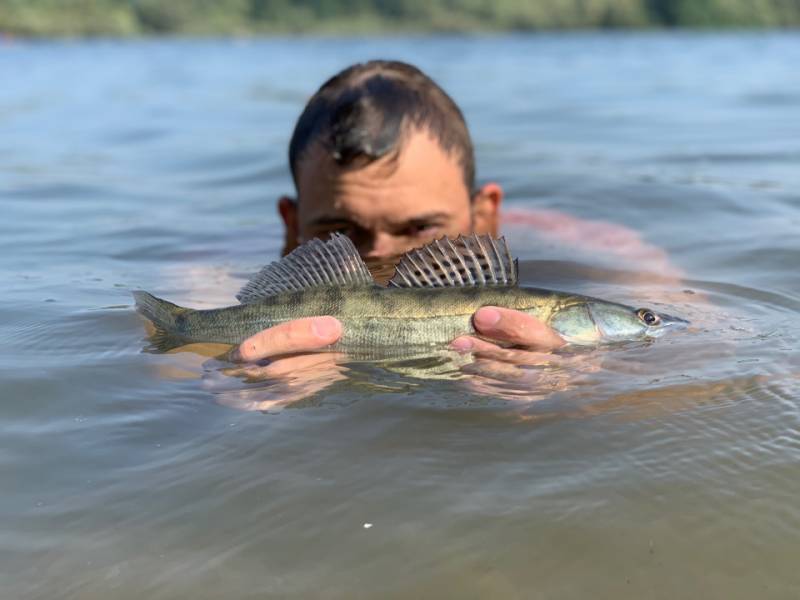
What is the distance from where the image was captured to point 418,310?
4242mm

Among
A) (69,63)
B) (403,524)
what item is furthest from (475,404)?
(69,63)

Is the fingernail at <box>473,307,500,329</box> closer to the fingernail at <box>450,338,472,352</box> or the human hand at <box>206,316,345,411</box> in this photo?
the fingernail at <box>450,338,472,352</box>

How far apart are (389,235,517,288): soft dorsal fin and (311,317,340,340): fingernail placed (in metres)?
0.44

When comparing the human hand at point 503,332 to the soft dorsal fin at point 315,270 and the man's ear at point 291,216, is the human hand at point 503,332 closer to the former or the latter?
the soft dorsal fin at point 315,270

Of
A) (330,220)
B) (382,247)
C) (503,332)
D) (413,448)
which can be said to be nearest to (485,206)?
(382,247)

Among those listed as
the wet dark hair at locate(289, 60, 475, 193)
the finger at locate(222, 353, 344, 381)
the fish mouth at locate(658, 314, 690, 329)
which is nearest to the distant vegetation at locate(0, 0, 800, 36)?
the wet dark hair at locate(289, 60, 475, 193)

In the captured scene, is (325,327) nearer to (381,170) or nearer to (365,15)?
(381,170)

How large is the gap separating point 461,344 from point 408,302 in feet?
1.08

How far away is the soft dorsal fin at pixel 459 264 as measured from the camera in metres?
4.35

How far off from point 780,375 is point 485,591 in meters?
2.18

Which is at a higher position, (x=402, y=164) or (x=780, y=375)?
(x=402, y=164)

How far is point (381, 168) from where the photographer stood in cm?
562

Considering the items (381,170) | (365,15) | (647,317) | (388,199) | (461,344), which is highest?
(365,15)

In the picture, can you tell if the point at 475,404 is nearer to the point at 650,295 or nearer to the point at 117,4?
the point at 650,295
